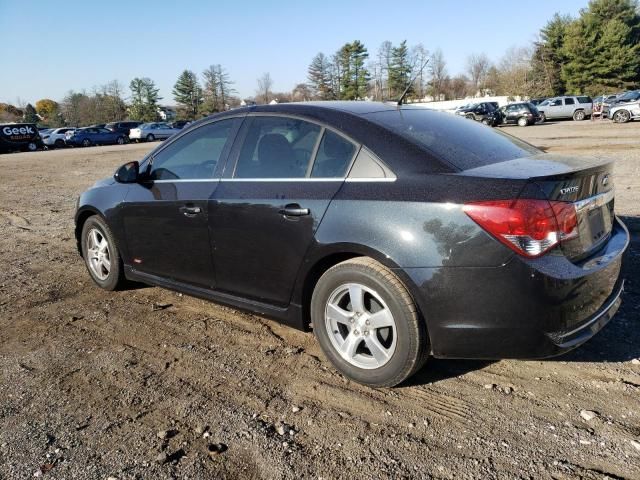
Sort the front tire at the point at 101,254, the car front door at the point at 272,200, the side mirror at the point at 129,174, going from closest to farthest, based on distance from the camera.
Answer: the car front door at the point at 272,200 → the side mirror at the point at 129,174 → the front tire at the point at 101,254

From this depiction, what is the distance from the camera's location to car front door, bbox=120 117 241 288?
3.92 m

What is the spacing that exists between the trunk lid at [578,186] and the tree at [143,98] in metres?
89.4

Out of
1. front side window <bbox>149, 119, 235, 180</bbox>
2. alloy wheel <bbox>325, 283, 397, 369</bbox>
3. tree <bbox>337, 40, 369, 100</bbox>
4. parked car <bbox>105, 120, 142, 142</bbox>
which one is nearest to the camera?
alloy wheel <bbox>325, 283, 397, 369</bbox>

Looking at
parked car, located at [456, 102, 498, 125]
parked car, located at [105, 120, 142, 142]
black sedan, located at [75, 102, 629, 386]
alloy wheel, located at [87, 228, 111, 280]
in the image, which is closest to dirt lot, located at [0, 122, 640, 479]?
black sedan, located at [75, 102, 629, 386]

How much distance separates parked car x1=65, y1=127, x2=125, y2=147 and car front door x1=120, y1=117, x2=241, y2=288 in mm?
41393

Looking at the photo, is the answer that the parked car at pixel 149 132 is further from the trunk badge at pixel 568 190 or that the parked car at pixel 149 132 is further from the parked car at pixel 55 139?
the trunk badge at pixel 568 190

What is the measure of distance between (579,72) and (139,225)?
63124mm

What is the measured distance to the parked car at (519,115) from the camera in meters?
35.1

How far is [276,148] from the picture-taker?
3650mm

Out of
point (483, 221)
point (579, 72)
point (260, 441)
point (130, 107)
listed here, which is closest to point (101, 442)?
point (260, 441)

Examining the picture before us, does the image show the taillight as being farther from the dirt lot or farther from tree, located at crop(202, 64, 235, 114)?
tree, located at crop(202, 64, 235, 114)

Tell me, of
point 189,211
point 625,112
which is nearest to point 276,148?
point 189,211

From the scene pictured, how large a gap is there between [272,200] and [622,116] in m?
31.9

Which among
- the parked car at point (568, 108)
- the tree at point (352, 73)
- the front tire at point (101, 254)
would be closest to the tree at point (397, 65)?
the tree at point (352, 73)
